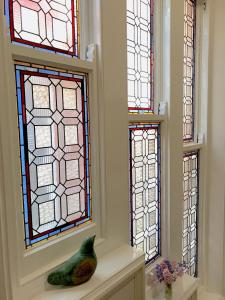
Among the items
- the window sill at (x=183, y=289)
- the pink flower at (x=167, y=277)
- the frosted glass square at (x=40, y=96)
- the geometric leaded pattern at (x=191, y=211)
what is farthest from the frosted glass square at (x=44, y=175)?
the geometric leaded pattern at (x=191, y=211)

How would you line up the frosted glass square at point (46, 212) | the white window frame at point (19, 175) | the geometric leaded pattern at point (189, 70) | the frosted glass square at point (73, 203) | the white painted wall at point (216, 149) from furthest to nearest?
1. the white painted wall at point (216, 149)
2. the geometric leaded pattern at point (189, 70)
3. the frosted glass square at point (73, 203)
4. the frosted glass square at point (46, 212)
5. the white window frame at point (19, 175)

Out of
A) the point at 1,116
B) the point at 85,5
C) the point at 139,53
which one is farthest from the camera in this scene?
the point at 139,53

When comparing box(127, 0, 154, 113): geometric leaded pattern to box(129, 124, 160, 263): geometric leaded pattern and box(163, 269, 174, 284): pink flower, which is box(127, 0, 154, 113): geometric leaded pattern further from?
box(163, 269, 174, 284): pink flower

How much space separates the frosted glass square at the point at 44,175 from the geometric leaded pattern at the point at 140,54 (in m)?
0.69

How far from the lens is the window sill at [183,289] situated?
1568 millimetres

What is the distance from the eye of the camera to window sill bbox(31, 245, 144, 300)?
3.09 ft

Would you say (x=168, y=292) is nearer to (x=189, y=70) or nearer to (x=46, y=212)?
(x=46, y=212)

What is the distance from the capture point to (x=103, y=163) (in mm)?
1205

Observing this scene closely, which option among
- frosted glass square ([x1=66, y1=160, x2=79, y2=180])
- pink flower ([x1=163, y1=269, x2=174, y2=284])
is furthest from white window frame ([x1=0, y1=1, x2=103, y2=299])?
pink flower ([x1=163, y1=269, x2=174, y2=284])

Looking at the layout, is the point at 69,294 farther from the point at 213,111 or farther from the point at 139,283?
the point at 213,111

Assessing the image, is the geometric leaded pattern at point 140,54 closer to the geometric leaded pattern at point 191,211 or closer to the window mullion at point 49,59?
the window mullion at point 49,59

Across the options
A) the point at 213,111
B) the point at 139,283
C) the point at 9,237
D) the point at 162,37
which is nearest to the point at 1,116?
the point at 9,237

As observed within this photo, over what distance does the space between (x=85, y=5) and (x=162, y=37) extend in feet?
2.30

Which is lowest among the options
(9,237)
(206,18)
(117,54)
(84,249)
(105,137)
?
(84,249)
